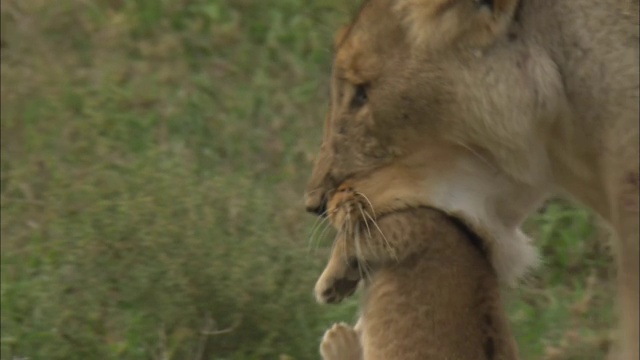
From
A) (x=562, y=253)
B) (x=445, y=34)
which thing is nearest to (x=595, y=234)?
(x=562, y=253)

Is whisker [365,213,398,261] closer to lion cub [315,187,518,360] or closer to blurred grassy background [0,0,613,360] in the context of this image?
lion cub [315,187,518,360]

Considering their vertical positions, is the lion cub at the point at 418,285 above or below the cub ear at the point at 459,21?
below

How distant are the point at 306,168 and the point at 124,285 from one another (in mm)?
907

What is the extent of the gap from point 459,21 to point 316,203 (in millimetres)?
450

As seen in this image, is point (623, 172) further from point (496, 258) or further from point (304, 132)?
point (304, 132)

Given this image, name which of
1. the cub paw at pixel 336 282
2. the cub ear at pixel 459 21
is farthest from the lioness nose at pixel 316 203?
the cub ear at pixel 459 21

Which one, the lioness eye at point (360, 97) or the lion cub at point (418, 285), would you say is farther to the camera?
the lioness eye at point (360, 97)

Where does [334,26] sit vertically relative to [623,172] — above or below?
above

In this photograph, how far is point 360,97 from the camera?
2768mm

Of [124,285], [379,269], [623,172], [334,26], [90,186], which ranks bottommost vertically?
[623,172]

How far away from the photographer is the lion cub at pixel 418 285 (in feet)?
8.54

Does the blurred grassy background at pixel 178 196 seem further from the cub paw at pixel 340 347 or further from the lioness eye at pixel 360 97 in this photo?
the lioness eye at pixel 360 97

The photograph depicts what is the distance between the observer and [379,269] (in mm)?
2785

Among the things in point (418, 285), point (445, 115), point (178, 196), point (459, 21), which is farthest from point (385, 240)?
point (178, 196)
